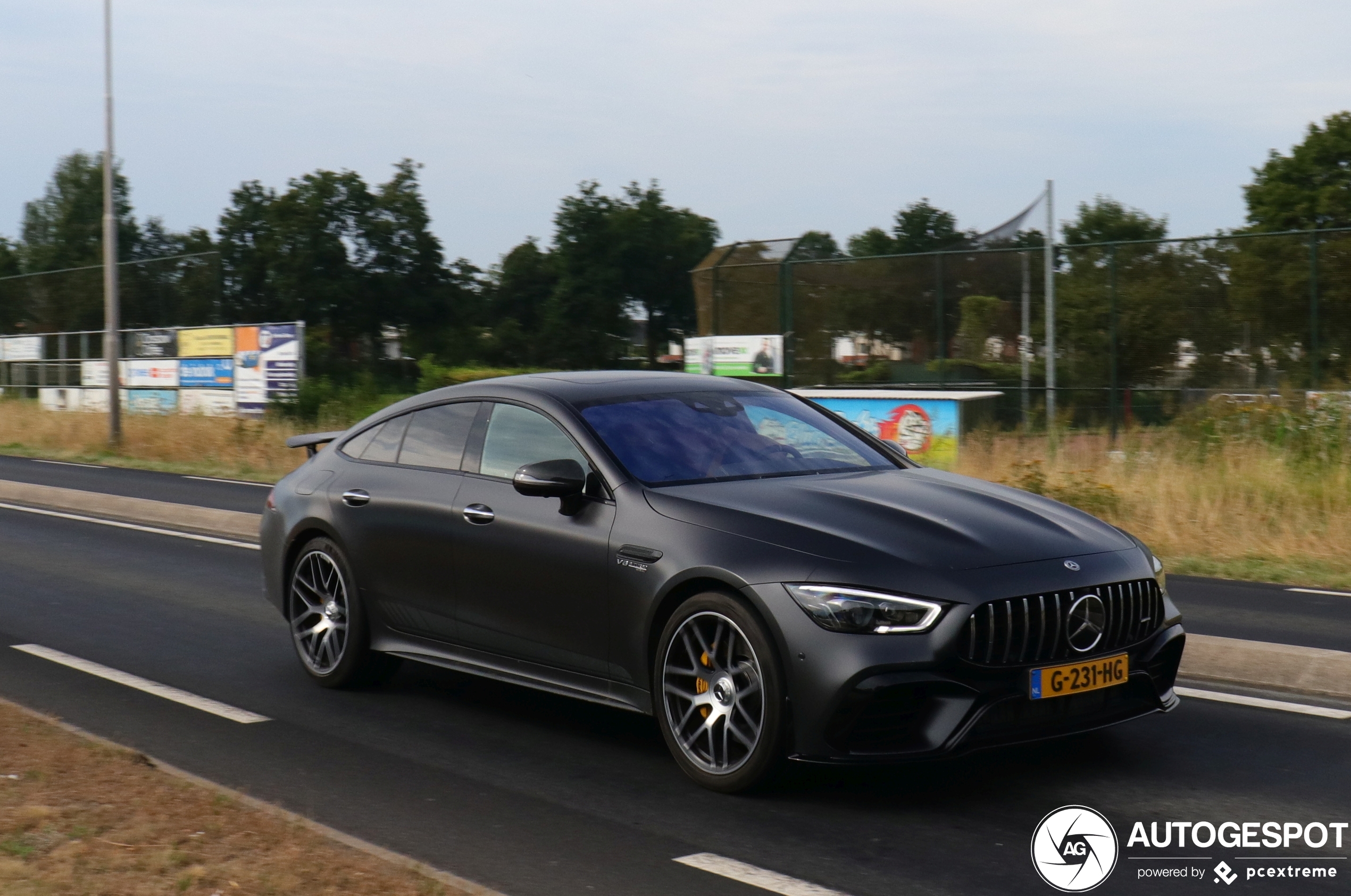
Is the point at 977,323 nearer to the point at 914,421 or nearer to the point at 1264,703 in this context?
the point at 914,421

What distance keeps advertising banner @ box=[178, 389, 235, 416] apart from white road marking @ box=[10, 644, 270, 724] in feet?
76.4

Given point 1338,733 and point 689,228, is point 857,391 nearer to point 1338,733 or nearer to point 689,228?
point 1338,733

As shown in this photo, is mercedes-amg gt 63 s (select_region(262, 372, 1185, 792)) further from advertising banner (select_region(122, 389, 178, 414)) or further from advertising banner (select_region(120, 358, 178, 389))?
advertising banner (select_region(120, 358, 178, 389))

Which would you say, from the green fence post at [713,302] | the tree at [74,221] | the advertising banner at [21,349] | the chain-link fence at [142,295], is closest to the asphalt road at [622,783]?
the green fence post at [713,302]

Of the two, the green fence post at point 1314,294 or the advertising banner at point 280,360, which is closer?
the green fence post at point 1314,294

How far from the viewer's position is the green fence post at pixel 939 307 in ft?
78.1

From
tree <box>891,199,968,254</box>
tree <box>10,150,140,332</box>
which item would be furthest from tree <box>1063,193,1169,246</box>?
tree <box>10,150,140,332</box>

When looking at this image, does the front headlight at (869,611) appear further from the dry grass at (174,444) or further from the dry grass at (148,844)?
the dry grass at (174,444)

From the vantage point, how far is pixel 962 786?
5.34 meters

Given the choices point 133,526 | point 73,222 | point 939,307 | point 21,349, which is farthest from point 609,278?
point 133,526

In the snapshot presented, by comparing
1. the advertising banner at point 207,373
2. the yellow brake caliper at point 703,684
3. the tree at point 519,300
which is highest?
the tree at point 519,300

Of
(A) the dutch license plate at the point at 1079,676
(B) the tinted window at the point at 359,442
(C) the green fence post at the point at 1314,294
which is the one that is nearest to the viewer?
(A) the dutch license plate at the point at 1079,676

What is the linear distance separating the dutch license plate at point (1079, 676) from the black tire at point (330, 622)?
11.2 feet

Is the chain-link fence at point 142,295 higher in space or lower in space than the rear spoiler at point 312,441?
higher
